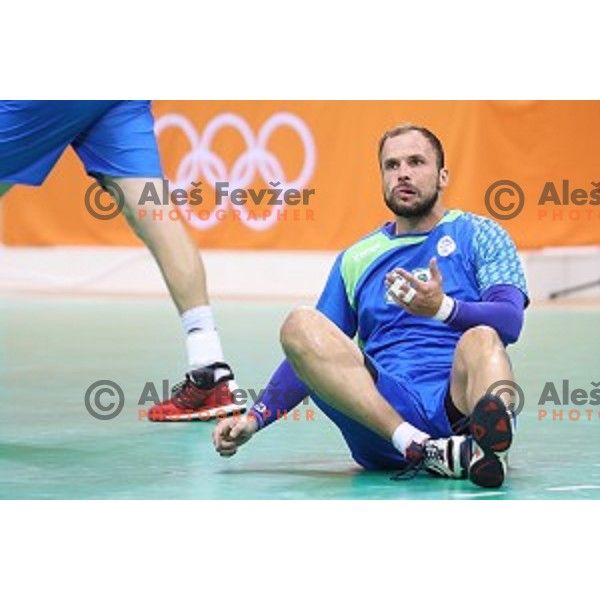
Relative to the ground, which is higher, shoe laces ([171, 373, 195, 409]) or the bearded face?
the bearded face

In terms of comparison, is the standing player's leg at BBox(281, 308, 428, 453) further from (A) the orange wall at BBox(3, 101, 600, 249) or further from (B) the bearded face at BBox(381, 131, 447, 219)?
(A) the orange wall at BBox(3, 101, 600, 249)

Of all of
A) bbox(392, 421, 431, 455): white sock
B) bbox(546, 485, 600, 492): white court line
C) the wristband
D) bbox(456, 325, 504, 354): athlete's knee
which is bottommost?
bbox(546, 485, 600, 492): white court line

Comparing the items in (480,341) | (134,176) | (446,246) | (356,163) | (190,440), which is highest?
(356,163)

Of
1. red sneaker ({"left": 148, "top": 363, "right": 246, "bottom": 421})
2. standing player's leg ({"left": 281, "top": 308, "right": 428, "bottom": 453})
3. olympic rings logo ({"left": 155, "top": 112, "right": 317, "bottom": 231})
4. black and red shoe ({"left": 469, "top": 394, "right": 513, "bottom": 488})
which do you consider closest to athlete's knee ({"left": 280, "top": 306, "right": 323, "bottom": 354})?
standing player's leg ({"left": 281, "top": 308, "right": 428, "bottom": 453})

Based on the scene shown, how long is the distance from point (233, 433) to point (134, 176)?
70.9 inches

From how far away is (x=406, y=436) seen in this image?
4.44 meters

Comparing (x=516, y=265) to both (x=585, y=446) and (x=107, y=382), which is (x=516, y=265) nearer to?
(x=585, y=446)

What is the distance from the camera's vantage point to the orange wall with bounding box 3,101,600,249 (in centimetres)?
1245

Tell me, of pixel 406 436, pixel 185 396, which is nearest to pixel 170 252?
pixel 185 396

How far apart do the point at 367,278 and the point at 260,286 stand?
8.57 meters

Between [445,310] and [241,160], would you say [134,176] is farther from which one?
[241,160]

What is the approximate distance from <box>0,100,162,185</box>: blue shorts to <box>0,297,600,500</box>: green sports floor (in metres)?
0.93

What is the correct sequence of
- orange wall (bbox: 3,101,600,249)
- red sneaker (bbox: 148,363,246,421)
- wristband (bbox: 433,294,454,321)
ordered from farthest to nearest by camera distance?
orange wall (bbox: 3,101,600,249), red sneaker (bbox: 148,363,246,421), wristband (bbox: 433,294,454,321)

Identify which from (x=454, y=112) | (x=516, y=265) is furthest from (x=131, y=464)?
(x=454, y=112)
